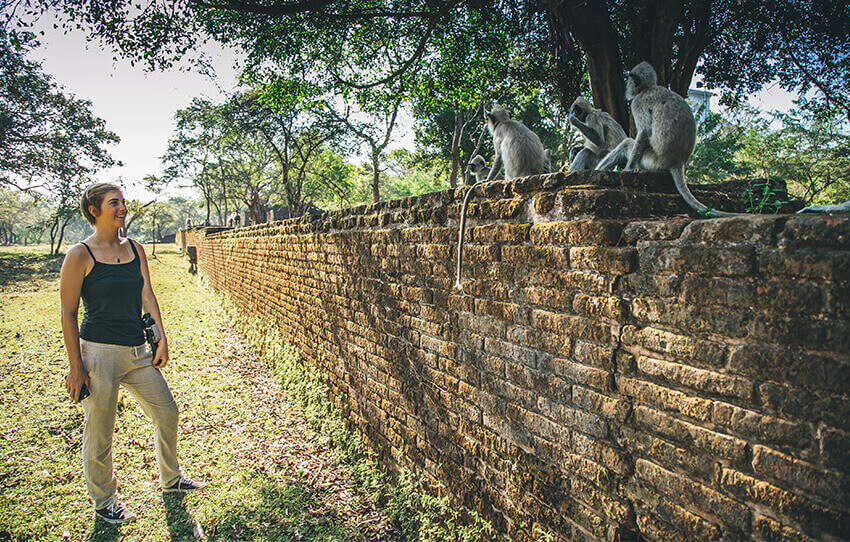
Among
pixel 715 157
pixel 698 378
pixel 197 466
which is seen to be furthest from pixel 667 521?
pixel 715 157

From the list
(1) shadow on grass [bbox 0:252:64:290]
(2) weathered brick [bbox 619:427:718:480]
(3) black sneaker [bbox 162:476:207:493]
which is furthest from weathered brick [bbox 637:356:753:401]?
(1) shadow on grass [bbox 0:252:64:290]

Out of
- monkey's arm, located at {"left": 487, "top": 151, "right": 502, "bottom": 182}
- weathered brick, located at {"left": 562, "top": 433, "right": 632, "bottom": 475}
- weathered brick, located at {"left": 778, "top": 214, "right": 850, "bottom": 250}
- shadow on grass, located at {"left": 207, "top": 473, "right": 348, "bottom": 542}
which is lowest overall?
shadow on grass, located at {"left": 207, "top": 473, "right": 348, "bottom": 542}

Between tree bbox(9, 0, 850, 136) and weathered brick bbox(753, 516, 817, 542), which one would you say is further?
tree bbox(9, 0, 850, 136)

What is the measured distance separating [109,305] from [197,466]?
178 centimetres

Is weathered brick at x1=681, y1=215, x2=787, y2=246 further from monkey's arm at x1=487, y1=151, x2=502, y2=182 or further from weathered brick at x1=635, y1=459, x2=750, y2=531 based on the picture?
monkey's arm at x1=487, y1=151, x2=502, y2=182

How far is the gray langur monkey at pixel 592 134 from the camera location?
3920 millimetres

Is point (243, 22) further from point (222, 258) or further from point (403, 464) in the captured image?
point (403, 464)

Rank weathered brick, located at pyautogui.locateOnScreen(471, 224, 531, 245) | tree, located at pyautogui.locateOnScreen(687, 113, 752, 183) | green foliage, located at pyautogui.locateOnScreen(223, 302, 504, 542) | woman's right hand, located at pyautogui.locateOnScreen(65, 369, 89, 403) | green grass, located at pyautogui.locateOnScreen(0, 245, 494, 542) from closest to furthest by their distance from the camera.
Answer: weathered brick, located at pyautogui.locateOnScreen(471, 224, 531, 245) < green foliage, located at pyautogui.locateOnScreen(223, 302, 504, 542) < woman's right hand, located at pyautogui.locateOnScreen(65, 369, 89, 403) < green grass, located at pyautogui.locateOnScreen(0, 245, 494, 542) < tree, located at pyautogui.locateOnScreen(687, 113, 752, 183)

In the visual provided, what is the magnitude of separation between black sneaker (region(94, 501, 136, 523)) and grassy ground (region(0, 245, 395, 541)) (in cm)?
6

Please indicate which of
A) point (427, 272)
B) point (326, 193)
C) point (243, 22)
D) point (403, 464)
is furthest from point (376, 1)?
point (326, 193)

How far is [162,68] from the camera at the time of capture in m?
7.97

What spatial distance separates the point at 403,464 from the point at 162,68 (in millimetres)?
8462

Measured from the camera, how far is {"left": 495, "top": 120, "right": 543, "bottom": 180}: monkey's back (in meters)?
4.17

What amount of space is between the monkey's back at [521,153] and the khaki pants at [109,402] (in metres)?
3.46
